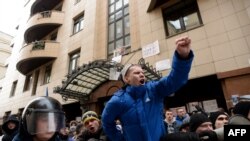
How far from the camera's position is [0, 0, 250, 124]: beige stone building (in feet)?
20.0

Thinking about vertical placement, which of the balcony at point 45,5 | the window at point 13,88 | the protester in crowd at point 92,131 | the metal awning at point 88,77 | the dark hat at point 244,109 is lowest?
the protester in crowd at point 92,131

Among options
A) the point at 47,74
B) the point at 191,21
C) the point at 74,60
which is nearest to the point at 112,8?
the point at 74,60

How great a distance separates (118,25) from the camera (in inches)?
396

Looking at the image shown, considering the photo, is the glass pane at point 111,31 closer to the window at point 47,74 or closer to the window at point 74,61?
the window at point 74,61

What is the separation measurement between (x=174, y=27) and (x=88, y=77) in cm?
411

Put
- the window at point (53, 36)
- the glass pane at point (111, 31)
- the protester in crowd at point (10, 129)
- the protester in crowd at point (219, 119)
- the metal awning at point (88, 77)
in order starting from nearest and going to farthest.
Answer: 1. the protester in crowd at point (219, 119)
2. the protester in crowd at point (10, 129)
3. the metal awning at point (88, 77)
4. the glass pane at point (111, 31)
5. the window at point (53, 36)

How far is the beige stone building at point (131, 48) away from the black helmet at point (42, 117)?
196 inches

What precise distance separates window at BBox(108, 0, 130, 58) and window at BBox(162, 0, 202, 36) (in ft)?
6.95

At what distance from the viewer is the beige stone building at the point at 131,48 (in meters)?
6.10

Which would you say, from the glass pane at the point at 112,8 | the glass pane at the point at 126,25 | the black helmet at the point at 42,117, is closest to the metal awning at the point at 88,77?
the glass pane at the point at 126,25

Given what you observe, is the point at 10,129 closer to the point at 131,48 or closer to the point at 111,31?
the point at 131,48

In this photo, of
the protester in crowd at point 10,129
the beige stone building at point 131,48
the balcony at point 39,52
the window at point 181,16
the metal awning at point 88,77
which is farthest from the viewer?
the balcony at point 39,52

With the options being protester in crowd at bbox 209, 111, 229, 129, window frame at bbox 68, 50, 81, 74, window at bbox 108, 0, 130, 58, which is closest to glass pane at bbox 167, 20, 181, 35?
window at bbox 108, 0, 130, 58

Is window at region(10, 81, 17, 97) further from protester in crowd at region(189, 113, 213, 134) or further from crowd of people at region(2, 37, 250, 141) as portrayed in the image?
protester in crowd at region(189, 113, 213, 134)
